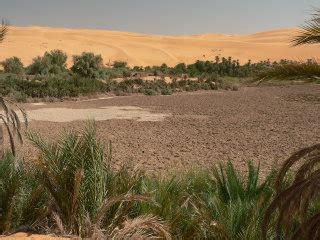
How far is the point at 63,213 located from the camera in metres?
6.29

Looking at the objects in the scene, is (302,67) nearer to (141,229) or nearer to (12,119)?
(141,229)

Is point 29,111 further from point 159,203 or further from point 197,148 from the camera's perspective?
point 159,203

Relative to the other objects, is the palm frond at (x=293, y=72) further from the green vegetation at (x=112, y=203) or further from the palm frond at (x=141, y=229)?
the palm frond at (x=141, y=229)

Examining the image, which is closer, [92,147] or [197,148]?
→ [92,147]

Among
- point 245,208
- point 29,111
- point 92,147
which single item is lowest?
point 29,111

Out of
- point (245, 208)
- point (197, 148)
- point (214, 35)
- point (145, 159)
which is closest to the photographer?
point (245, 208)

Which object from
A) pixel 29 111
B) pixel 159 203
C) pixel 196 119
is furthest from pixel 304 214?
pixel 29 111

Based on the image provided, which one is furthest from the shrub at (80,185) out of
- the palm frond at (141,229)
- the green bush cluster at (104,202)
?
the palm frond at (141,229)

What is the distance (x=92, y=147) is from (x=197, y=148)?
1062cm

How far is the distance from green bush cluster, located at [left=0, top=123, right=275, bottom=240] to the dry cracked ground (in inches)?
92.3

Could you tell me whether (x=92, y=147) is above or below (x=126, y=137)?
above

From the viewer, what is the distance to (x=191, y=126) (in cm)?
2169

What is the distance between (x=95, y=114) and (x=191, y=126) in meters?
5.73

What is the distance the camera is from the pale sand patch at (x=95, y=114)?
2384cm
